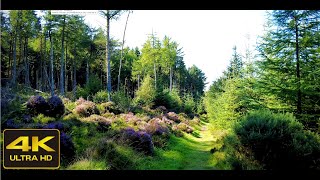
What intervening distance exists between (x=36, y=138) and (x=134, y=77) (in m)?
15.4

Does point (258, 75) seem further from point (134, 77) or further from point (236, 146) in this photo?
point (134, 77)

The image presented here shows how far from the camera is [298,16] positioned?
802 centimetres

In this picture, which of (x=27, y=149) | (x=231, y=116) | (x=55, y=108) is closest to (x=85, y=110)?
(x=55, y=108)

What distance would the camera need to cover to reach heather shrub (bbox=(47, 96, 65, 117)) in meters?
9.08

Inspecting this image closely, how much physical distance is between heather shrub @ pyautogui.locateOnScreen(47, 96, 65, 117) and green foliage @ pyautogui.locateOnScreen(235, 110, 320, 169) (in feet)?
A: 20.1

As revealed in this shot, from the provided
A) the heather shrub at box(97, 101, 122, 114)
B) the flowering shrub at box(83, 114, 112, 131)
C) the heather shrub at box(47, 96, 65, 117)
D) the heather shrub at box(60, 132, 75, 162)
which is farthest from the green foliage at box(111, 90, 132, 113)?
the heather shrub at box(60, 132, 75, 162)

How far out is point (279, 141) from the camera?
7188 millimetres

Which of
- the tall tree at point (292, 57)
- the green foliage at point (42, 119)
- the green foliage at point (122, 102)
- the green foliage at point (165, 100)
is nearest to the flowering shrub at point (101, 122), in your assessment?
the green foliage at point (42, 119)

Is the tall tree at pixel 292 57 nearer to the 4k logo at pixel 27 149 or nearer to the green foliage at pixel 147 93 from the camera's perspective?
the 4k logo at pixel 27 149

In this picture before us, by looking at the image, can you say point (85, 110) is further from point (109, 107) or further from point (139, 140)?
point (139, 140)

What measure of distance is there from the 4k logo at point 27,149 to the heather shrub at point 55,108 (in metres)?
3.75

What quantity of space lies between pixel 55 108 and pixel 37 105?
30.8 inches

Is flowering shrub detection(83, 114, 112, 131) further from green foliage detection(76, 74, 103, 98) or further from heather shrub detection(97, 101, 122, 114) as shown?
green foliage detection(76, 74, 103, 98)
